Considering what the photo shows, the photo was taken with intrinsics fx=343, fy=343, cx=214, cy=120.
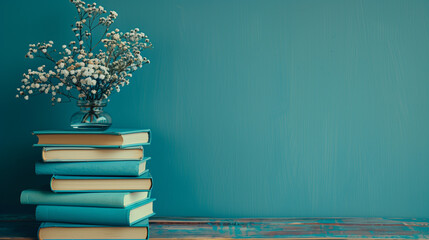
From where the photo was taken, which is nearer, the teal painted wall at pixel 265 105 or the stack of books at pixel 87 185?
the stack of books at pixel 87 185

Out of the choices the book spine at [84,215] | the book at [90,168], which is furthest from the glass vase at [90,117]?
the book spine at [84,215]

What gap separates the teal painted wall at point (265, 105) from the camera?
4.25 feet

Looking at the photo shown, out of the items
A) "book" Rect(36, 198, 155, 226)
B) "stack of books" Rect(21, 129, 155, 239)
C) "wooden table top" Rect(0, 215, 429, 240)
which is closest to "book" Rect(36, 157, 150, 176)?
"stack of books" Rect(21, 129, 155, 239)

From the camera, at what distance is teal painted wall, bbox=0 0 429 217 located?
1.29 m

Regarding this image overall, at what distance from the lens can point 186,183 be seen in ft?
4.31

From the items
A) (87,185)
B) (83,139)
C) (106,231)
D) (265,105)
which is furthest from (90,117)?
(265,105)

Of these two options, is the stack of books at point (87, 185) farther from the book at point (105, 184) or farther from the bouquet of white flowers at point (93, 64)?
the bouquet of white flowers at point (93, 64)

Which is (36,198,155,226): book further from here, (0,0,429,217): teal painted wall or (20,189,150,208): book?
(0,0,429,217): teal painted wall

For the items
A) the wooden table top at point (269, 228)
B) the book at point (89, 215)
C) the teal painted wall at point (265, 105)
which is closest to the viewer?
the book at point (89, 215)

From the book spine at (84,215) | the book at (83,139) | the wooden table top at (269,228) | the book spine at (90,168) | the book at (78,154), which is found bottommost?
the wooden table top at (269,228)

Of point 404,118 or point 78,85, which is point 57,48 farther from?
point 404,118

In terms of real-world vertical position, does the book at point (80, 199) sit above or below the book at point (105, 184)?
below

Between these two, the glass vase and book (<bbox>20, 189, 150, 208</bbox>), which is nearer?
book (<bbox>20, 189, 150, 208</bbox>)

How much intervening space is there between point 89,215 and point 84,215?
0.02 m
